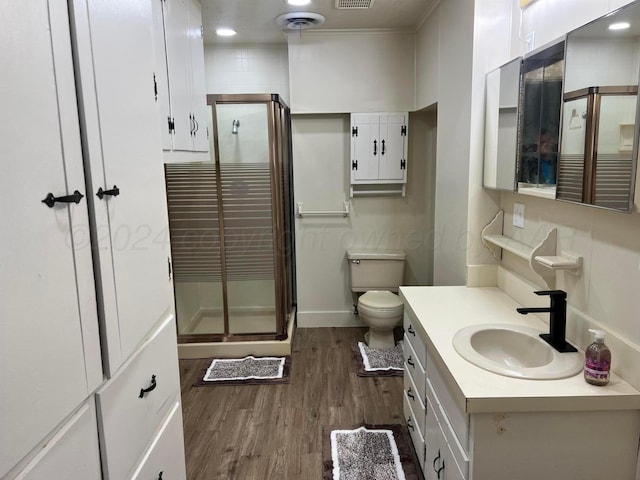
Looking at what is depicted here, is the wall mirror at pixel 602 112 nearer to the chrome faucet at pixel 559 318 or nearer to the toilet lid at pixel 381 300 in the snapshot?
the chrome faucet at pixel 559 318

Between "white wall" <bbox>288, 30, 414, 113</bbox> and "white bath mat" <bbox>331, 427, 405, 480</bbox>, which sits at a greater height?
"white wall" <bbox>288, 30, 414, 113</bbox>

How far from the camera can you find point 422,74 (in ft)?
11.1

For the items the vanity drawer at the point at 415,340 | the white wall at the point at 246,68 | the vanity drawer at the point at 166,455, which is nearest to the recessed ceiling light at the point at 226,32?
the white wall at the point at 246,68

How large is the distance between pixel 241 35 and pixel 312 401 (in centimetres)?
291

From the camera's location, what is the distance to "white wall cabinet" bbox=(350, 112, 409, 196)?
3.62m

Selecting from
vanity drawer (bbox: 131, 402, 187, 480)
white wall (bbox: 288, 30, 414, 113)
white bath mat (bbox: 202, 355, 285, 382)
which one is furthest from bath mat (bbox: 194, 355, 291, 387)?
white wall (bbox: 288, 30, 414, 113)

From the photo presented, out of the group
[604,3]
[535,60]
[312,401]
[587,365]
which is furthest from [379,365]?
[604,3]

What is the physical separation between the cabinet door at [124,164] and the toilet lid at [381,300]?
2.08m

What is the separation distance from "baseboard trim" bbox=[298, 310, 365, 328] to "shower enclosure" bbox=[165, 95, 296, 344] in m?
0.44

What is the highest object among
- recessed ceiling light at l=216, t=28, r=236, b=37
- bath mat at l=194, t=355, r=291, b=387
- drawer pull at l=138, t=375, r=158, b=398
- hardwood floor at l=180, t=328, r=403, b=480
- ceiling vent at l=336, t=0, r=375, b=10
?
recessed ceiling light at l=216, t=28, r=236, b=37

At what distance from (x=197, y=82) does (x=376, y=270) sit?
2095mm

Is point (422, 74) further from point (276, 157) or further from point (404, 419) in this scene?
point (404, 419)

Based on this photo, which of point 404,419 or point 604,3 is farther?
point 404,419

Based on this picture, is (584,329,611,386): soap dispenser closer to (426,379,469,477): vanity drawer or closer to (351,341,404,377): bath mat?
(426,379,469,477): vanity drawer
